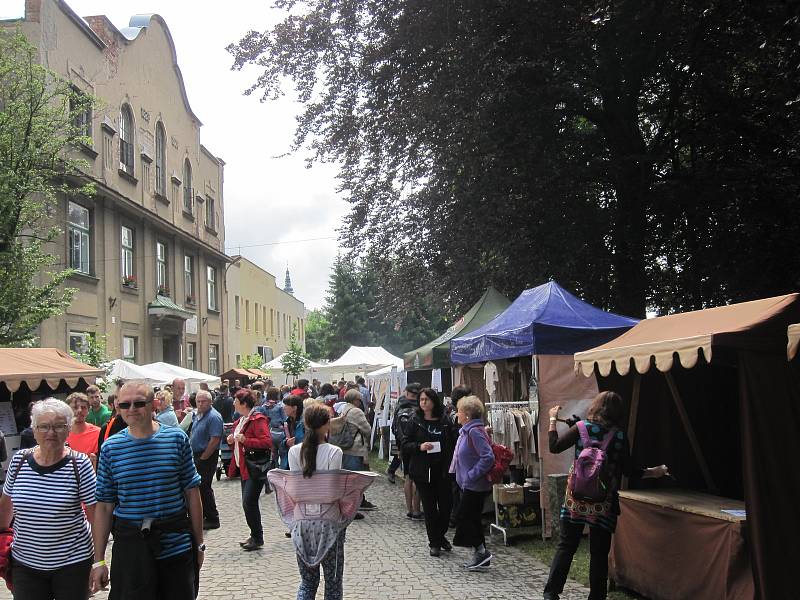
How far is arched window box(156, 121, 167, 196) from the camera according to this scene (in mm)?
30672

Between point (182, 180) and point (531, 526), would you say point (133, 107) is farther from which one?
point (531, 526)

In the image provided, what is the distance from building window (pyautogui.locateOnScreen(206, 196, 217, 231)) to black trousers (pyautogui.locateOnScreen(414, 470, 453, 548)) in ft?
101

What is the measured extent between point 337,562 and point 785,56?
10.4m

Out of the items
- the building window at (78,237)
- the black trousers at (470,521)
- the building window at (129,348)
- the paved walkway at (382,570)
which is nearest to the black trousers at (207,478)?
the paved walkway at (382,570)

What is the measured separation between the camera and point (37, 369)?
11.0m

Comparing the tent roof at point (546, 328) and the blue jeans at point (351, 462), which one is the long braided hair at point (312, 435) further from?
the blue jeans at point (351, 462)

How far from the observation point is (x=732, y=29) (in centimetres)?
1446

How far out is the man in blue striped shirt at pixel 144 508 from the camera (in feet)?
13.6

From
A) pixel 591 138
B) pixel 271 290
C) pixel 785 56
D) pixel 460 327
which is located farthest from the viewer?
pixel 271 290

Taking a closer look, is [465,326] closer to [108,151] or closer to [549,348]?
[549,348]

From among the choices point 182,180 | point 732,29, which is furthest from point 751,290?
point 182,180

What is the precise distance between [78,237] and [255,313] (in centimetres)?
2543

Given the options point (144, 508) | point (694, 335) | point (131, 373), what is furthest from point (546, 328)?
point (131, 373)

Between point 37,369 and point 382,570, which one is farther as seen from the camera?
point 37,369
